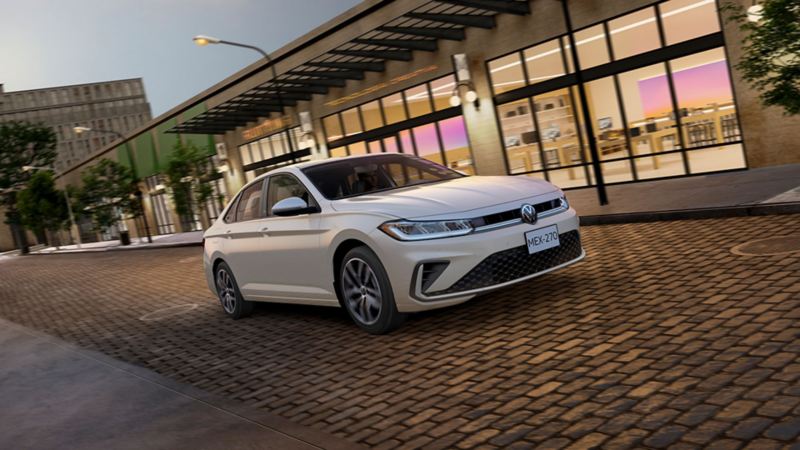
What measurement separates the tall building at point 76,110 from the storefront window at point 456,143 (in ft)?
451

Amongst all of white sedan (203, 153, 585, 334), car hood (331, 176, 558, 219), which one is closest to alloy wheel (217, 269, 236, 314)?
white sedan (203, 153, 585, 334)

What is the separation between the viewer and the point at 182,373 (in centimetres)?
669

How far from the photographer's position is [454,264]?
5.92 meters

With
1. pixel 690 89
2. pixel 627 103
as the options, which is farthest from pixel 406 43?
pixel 690 89

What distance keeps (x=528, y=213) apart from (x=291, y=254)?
2466 mm

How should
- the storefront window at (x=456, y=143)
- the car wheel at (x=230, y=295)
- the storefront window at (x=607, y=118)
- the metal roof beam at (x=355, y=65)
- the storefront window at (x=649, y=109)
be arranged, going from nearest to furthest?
1. the car wheel at (x=230, y=295)
2. the storefront window at (x=649, y=109)
3. the storefront window at (x=607, y=118)
4. the storefront window at (x=456, y=143)
5. the metal roof beam at (x=355, y=65)

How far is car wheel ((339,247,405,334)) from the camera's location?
625 centimetres

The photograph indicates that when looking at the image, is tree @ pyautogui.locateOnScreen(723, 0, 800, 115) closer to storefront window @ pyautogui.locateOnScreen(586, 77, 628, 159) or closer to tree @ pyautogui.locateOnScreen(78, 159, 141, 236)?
storefront window @ pyautogui.locateOnScreen(586, 77, 628, 159)

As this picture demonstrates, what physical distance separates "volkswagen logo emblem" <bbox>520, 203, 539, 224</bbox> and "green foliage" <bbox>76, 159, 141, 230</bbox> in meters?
41.0

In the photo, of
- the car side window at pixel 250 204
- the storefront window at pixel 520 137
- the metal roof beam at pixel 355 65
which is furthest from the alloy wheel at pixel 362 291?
the metal roof beam at pixel 355 65

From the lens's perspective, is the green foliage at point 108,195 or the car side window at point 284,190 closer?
the car side window at point 284,190

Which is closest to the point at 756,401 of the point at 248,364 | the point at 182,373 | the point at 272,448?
the point at 272,448

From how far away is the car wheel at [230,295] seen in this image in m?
8.77

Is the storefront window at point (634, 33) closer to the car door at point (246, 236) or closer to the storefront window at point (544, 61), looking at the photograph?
the storefront window at point (544, 61)
